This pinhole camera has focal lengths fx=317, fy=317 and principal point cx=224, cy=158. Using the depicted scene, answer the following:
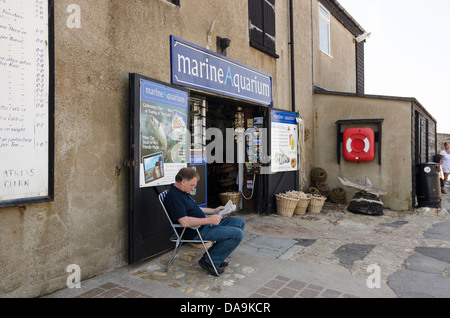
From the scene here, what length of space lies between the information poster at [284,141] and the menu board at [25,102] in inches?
200

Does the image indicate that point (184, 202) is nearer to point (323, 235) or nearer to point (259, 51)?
point (323, 235)

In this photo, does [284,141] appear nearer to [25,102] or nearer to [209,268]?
[209,268]

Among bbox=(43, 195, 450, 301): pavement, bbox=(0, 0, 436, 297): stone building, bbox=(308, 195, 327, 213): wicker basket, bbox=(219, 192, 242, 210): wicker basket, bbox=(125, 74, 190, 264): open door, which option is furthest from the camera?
Answer: bbox=(308, 195, 327, 213): wicker basket

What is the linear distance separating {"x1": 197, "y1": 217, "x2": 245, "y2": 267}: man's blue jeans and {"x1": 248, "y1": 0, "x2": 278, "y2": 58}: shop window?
4543 millimetres

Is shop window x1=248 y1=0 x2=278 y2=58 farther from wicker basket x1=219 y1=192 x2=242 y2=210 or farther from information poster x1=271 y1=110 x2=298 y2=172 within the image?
wicker basket x1=219 y1=192 x2=242 y2=210

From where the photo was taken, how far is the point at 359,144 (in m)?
8.57

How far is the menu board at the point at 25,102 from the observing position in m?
2.90

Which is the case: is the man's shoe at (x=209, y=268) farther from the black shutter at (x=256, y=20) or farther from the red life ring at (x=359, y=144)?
the red life ring at (x=359, y=144)

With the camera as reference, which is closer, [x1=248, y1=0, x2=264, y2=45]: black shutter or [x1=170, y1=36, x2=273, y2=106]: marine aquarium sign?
[x1=170, y1=36, x2=273, y2=106]: marine aquarium sign

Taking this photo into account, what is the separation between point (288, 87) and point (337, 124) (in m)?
1.90

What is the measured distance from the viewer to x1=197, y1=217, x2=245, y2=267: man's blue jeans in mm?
3676

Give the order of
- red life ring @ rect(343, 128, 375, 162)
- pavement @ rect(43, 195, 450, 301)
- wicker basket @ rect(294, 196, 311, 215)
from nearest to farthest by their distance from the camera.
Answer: pavement @ rect(43, 195, 450, 301) → wicker basket @ rect(294, 196, 311, 215) → red life ring @ rect(343, 128, 375, 162)

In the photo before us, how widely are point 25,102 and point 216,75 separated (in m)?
3.35

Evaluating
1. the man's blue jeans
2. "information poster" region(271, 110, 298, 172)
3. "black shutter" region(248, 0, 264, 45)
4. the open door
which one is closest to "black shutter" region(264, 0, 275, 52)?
"black shutter" region(248, 0, 264, 45)
